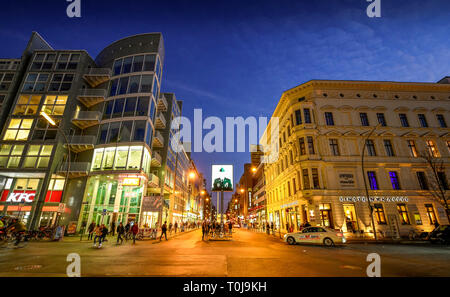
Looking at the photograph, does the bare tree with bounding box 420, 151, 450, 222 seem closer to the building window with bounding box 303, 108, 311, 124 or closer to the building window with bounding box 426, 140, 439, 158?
the building window with bounding box 426, 140, 439, 158

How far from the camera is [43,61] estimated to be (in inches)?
1158

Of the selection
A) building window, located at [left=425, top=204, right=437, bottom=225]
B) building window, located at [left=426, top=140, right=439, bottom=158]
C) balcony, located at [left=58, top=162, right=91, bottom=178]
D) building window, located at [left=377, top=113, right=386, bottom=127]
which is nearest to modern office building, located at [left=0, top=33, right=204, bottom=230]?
balcony, located at [left=58, top=162, right=91, bottom=178]

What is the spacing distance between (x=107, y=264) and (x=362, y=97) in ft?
116

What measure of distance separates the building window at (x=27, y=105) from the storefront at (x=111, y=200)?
13.5 metres

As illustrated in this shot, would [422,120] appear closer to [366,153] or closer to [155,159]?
[366,153]

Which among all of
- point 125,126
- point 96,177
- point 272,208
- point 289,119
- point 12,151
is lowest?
point 272,208

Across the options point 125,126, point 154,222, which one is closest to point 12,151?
point 125,126

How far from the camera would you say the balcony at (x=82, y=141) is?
25.4 m

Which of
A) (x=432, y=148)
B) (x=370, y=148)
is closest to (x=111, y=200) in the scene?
(x=370, y=148)

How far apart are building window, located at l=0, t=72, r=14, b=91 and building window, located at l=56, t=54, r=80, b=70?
700 centimetres

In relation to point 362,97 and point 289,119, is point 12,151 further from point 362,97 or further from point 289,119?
point 362,97

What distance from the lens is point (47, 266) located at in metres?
7.66

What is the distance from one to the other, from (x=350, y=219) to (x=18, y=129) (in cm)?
4429

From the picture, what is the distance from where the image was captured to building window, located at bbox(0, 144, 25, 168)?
24156 millimetres
